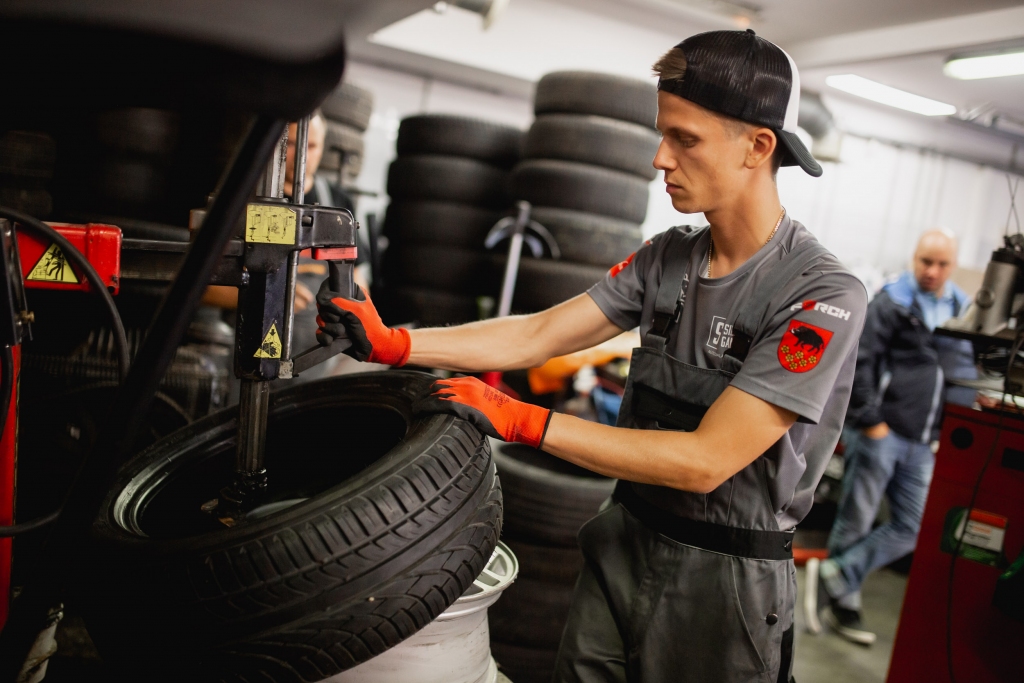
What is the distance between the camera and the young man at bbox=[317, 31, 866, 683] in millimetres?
1052

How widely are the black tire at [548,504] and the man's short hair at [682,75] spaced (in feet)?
3.35

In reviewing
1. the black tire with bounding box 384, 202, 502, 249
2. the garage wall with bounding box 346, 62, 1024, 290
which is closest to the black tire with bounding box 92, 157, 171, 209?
the black tire with bounding box 384, 202, 502, 249

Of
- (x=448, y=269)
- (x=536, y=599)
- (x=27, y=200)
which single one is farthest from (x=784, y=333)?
(x=448, y=269)

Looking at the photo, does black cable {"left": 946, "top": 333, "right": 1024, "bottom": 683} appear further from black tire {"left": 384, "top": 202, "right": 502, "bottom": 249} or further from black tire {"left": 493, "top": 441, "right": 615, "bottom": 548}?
black tire {"left": 384, "top": 202, "right": 502, "bottom": 249}

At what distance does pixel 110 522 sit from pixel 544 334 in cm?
79

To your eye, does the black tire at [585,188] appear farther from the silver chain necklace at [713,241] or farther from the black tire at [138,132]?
the silver chain necklace at [713,241]

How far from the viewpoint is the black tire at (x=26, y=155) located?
6.30 ft

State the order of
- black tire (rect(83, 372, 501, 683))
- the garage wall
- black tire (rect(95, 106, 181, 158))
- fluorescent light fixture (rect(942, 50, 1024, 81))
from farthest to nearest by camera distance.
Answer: the garage wall < fluorescent light fixture (rect(942, 50, 1024, 81)) < black tire (rect(95, 106, 181, 158)) < black tire (rect(83, 372, 501, 683))

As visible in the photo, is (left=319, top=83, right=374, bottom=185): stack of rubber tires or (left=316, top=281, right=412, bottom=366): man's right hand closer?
(left=316, top=281, right=412, bottom=366): man's right hand

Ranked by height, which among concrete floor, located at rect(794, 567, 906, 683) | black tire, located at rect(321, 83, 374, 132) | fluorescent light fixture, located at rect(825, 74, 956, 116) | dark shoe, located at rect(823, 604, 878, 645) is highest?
fluorescent light fixture, located at rect(825, 74, 956, 116)

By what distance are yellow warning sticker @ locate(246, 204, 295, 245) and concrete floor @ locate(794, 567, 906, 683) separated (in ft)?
7.90

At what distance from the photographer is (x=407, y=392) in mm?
1227

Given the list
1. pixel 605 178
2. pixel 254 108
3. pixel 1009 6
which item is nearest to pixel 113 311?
pixel 254 108

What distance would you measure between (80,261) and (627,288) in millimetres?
901
